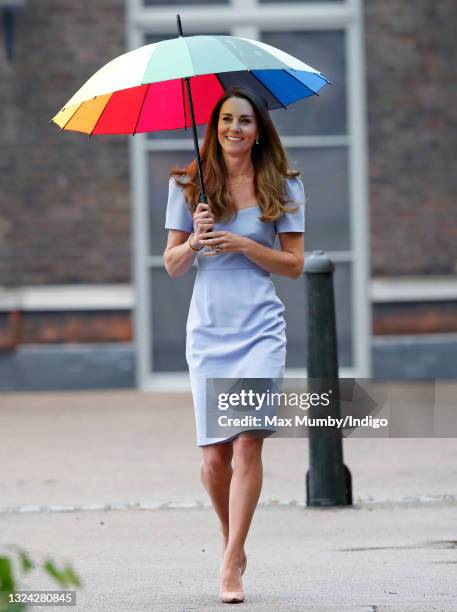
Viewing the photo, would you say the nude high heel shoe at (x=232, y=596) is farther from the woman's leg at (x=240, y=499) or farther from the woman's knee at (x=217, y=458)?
the woman's knee at (x=217, y=458)

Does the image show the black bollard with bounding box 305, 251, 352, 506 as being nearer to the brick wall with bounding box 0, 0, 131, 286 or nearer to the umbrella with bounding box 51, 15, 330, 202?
the umbrella with bounding box 51, 15, 330, 202

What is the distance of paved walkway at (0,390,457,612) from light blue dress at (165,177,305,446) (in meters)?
0.66

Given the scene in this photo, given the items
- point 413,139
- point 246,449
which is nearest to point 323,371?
point 246,449

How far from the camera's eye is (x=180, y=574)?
5805mm

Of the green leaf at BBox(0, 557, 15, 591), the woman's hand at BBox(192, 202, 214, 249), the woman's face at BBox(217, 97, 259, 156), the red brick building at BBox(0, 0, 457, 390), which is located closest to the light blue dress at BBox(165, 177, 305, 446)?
the woman's hand at BBox(192, 202, 214, 249)

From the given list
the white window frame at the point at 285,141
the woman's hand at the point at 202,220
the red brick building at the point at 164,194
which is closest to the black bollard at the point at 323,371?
the woman's hand at the point at 202,220

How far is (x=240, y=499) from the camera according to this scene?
5.22 metres

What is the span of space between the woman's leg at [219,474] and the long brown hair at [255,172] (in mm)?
814

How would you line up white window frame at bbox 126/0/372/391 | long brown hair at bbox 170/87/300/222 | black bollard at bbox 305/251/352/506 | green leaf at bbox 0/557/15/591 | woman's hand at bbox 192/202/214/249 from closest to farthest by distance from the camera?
green leaf at bbox 0/557/15/591 → woman's hand at bbox 192/202/214/249 → long brown hair at bbox 170/87/300/222 → black bollard at bbox 305/251/352/506 → white window frame at bbox 126/0/372/391

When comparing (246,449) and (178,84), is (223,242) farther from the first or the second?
(178,84)

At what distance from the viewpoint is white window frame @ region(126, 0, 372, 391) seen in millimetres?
12453

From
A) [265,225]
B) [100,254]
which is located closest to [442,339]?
[100,254]

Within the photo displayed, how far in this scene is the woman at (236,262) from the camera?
17.1 ft

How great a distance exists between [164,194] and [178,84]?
672 cm
